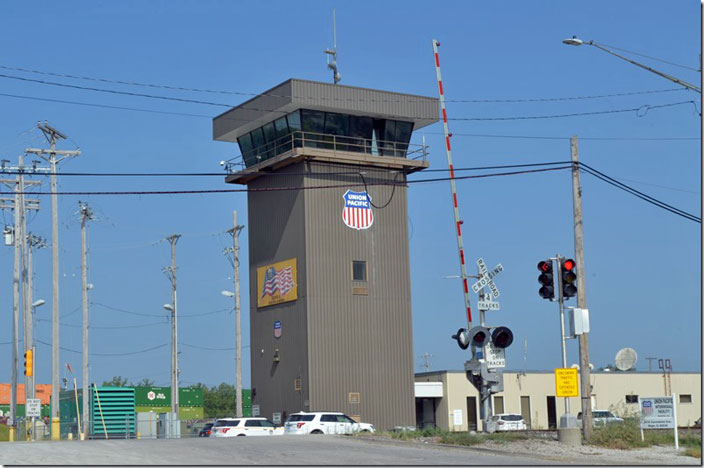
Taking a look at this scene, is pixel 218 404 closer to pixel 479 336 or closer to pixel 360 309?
pixel 360 309

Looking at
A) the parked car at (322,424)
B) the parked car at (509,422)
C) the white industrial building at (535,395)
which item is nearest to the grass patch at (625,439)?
the parked car at (322,424)

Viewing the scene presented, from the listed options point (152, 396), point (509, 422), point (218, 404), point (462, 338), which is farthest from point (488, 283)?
point (218, 404)

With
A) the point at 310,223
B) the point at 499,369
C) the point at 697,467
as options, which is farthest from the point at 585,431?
the point at 310,223

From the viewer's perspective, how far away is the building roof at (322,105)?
46.4m

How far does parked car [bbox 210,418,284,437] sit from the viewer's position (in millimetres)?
44981

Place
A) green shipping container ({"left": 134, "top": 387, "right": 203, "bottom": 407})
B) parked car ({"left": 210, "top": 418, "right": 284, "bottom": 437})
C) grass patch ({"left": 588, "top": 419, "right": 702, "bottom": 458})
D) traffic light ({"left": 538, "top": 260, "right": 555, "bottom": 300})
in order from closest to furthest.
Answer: traffic light ({"left": 538, "top": 260, "right": 555, "bottom": 300}) → grass patch ({"left": 588, "top": 419, "right": 702, "bottom": 458}) → parked car ({"left": 210, "top": 418, "right": 284, "bottom": 437}) → green shipping container ({"left": 134, "top": 387, "right": 203, "bottom": 407})

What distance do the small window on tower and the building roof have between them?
6.99m

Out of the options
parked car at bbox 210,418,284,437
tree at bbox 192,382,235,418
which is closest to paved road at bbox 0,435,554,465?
parked car at bbox 210,418,284,437

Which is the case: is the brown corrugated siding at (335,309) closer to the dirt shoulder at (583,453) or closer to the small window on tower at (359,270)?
the small window on tower at (359,270)

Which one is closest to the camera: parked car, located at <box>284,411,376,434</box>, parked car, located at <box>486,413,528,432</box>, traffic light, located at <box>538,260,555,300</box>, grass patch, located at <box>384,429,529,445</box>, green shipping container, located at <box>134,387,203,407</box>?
traffic light, located at <box>538,260,555,300</box>

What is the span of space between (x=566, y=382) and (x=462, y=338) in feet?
12.2

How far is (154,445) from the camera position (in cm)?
2959

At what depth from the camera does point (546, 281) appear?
97.2ft

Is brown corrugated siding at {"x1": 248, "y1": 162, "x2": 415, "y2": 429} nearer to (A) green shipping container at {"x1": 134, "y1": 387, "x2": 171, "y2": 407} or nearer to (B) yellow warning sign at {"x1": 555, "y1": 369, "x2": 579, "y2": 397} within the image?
(B) yellow warning sign at {"x1": 555, "y1": 369, "x2": 579, "y2": 397}
